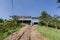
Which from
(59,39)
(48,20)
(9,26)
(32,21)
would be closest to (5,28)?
(9,26)

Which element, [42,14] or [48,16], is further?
[42,14]

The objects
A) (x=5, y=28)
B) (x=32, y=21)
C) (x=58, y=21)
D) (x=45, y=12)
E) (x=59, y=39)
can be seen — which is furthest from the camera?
(x=32, y=21)

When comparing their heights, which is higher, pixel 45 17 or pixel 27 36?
pixel 45 17

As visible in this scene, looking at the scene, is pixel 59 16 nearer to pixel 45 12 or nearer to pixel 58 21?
pixel 58 21

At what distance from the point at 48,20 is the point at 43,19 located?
322 centimetres

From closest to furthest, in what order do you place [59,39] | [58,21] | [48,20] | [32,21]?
[59,39]
[58,21]
[48,20]
[32,21]

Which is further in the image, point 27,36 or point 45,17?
point 45,17

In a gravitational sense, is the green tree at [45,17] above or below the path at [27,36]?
above

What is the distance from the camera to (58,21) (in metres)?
40.7

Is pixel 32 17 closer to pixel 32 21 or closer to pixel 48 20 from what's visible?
pixel 32 21

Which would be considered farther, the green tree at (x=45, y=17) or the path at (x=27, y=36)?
the green tree at (x=45, y=17)

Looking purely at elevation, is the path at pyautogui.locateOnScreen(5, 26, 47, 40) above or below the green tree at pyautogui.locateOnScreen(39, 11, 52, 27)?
below

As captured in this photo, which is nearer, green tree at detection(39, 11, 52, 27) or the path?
the path

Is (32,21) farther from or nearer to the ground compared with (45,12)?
nearer to the ground
